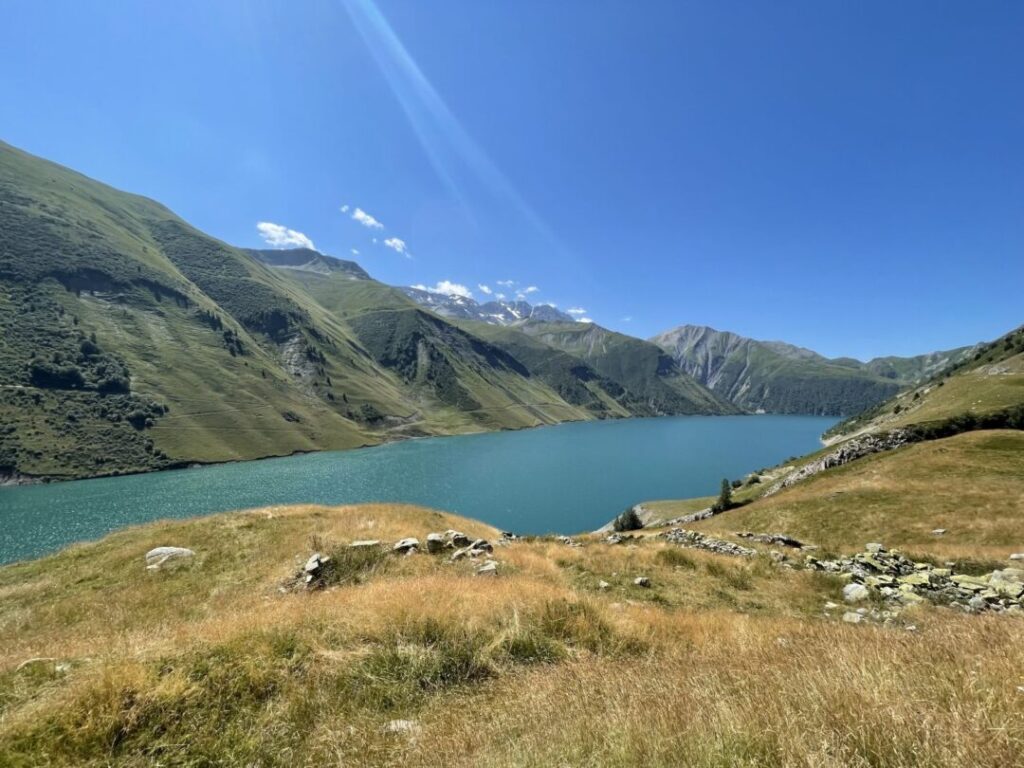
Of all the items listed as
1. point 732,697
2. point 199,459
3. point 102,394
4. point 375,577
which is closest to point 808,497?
point 375,577

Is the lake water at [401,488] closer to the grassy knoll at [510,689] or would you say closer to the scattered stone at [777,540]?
the scattered stone at [777,540]

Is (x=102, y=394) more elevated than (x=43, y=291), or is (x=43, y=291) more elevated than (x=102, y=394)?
(x=43, y=291)

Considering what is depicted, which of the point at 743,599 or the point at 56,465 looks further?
the point at 56,465

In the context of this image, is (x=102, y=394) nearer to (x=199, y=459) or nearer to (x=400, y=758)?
(x=199, y=459)

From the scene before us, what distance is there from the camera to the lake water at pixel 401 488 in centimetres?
7819

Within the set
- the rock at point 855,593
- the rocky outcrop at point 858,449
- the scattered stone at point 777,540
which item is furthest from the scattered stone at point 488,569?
the rocky outcrop at point 858,449

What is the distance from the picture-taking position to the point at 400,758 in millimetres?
4195

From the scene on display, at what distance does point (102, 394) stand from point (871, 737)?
232076mm

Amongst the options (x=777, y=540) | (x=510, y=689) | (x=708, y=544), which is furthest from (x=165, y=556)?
(x=777, y=540)

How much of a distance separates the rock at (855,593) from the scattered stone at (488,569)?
9.93 meters

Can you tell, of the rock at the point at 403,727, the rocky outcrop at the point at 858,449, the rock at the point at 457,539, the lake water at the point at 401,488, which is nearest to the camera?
the rock at the point at 403,727

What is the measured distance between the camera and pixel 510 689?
5.49m

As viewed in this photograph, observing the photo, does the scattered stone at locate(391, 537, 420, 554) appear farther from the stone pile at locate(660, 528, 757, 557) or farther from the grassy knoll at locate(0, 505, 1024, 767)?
the stone pile at locate(660, 528, 757, 557)

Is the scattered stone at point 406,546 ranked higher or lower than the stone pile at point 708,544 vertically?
higher
